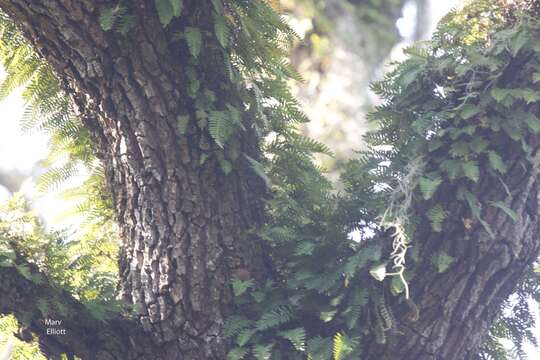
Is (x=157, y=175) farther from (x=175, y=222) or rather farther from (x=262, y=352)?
(x=262, y=352)

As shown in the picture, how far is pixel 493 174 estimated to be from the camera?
8.12 feet

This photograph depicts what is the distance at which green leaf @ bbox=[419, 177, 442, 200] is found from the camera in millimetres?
2395

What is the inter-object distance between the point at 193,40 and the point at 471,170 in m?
1.09

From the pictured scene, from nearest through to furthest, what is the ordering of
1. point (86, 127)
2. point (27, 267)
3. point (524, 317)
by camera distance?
point (27, 267)
point (86, 127)
point (524, 317)

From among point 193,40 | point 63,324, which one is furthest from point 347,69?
point 63,324

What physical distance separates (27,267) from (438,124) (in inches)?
62.0

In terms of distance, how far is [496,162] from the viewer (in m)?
2.40

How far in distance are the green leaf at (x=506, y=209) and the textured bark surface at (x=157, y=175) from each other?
0.97 meters

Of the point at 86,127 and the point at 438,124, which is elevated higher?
the point at 438,124

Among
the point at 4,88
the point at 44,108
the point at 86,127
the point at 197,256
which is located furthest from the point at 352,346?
the point at 4,88

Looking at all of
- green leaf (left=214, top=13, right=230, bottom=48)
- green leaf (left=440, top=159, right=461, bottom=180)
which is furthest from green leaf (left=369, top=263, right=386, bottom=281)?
green leaf (left=214, top=13, right=230, bottom=48)

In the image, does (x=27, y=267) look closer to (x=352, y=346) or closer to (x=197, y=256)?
(x=197, y=256)

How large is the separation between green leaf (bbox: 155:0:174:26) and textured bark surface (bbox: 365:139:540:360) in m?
1.19

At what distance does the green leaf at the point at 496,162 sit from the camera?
94.4 inches
